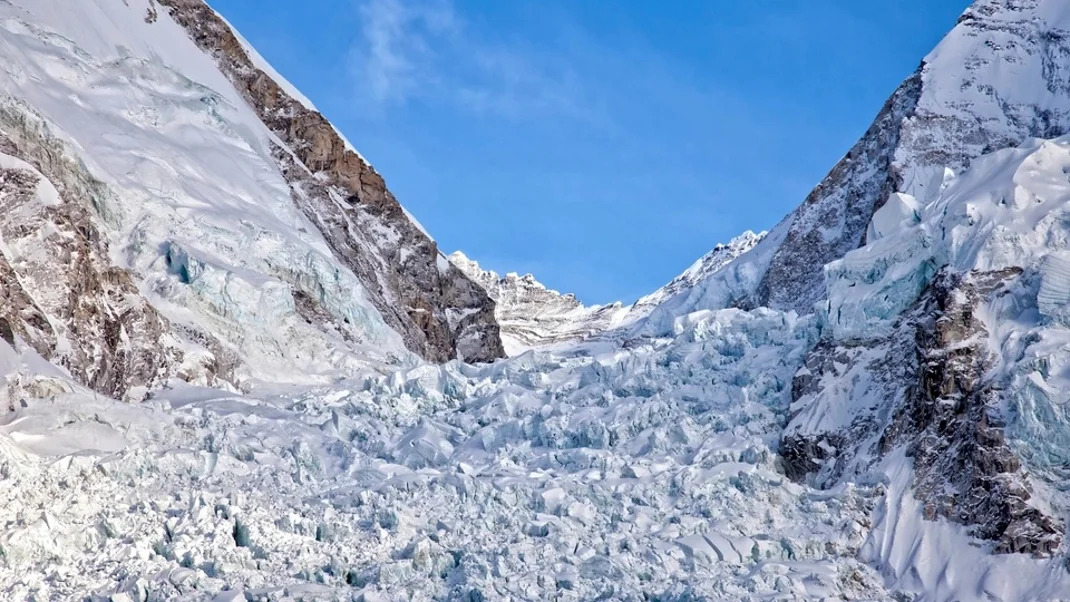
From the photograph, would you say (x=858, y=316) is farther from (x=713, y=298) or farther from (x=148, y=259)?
(x=713, y=298)

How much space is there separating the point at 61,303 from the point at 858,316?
1014 inches

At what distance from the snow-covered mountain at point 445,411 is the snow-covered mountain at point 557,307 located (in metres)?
56.2

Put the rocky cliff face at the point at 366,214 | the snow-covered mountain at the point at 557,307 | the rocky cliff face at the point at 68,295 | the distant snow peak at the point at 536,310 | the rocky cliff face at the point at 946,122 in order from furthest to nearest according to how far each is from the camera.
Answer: the distant snow peak at the point at 536,310 → the snow-covered mountain at the point at 557,307 → the rocky cliff face at the point at 366,214 → the rocky cliff face at the point at 946,122 → the rocky cliff face at the point at 68,295

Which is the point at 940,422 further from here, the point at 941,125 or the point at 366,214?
the point at 366,214

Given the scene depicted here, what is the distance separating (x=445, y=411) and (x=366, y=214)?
34.9 m

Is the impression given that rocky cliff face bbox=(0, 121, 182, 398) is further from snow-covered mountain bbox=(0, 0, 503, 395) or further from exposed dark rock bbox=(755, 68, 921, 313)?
exposed dark rock bbox=(755, 68, 921, 313)

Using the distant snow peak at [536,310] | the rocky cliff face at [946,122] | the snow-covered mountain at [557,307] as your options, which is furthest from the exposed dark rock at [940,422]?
the distant snow peak at [536,310]

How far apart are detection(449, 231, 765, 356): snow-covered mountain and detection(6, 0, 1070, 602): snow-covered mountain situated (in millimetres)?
56192

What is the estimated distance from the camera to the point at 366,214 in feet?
282

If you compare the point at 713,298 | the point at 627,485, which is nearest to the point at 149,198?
the point at 627,485

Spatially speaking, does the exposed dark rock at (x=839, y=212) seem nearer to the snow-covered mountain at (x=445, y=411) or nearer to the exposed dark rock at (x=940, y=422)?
the snow-covered mountain at (x=445, y=411)

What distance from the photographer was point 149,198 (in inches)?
2432

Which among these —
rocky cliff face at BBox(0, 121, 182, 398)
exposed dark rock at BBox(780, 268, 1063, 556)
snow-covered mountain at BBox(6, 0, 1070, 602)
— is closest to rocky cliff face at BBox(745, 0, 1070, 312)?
snow-covered mountain at BBox(6, 0, 1070, 602)

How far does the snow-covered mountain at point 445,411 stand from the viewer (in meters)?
37.3
